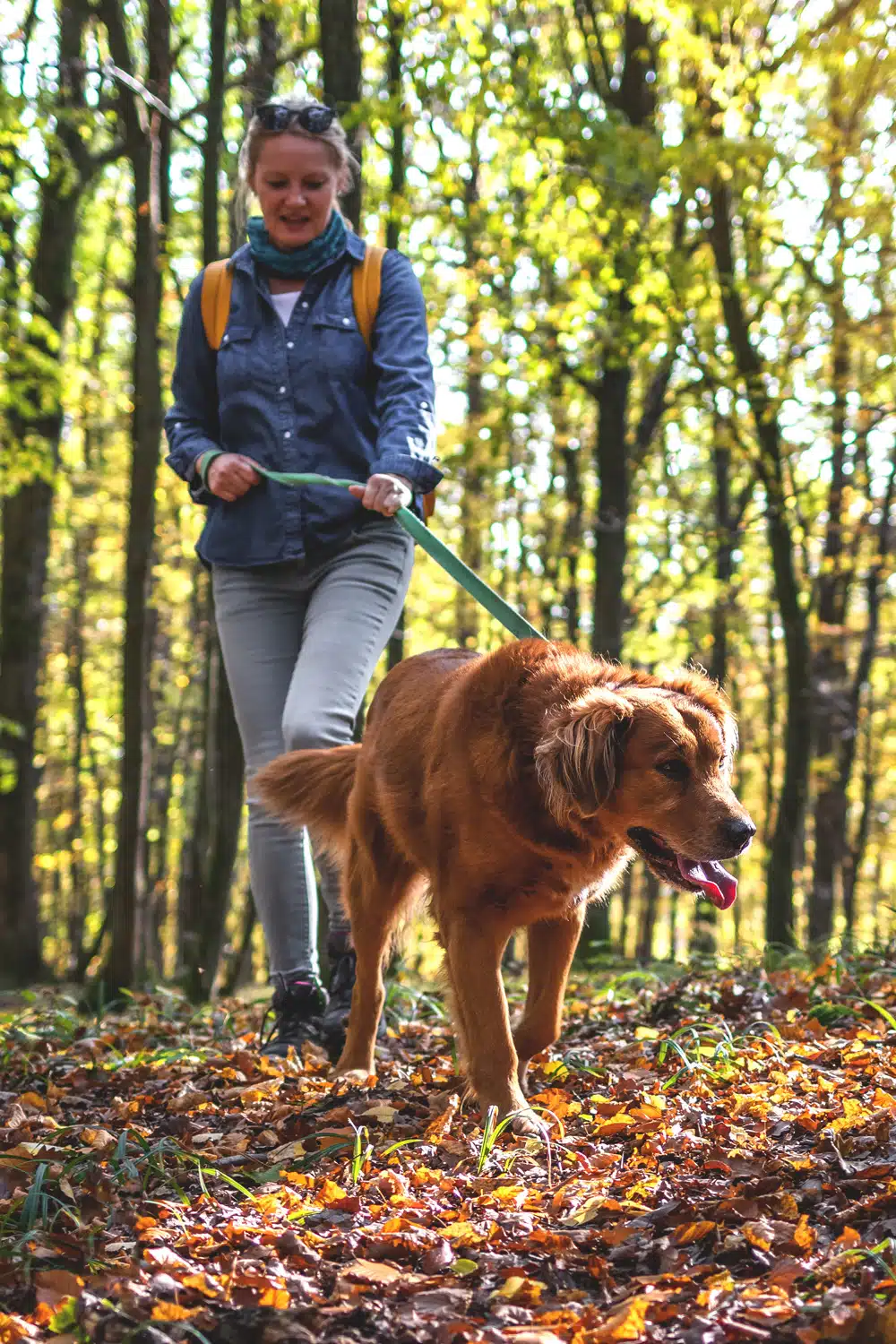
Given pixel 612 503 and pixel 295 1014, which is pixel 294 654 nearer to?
pixel 295 1014

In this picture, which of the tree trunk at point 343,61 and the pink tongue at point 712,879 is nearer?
the pink tongue at point 712,879

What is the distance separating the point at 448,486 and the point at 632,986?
10991mm

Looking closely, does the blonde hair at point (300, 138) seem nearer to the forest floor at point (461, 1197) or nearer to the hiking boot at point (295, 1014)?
the hiking boot at point (295, 1014)

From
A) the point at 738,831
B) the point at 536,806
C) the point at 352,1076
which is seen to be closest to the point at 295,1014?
the point at 352,1076

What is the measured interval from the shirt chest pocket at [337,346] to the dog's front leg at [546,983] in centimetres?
210

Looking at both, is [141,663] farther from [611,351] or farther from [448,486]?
[448,486]

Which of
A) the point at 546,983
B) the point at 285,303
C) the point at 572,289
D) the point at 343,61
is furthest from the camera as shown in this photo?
the point at 572,289

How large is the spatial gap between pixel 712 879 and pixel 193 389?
2730 millimetres

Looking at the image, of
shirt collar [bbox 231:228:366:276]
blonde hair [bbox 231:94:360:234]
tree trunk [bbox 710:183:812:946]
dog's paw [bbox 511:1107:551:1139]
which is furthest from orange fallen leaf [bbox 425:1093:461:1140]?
tree trunk [bbox 710:183:812:946]

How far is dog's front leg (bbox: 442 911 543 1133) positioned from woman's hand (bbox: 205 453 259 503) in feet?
5.79

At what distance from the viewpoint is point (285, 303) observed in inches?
179

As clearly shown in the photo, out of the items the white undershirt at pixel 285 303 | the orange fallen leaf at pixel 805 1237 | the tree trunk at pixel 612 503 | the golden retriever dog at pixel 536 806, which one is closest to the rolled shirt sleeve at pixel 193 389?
the white undershirt at pixel 285 303

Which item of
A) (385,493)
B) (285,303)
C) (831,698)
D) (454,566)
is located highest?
(285,303)

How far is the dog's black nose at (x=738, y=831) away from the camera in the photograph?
3.09 meters
